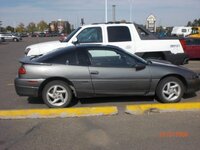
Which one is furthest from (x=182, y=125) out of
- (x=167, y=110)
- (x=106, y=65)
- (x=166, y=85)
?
(x=106, y=65)

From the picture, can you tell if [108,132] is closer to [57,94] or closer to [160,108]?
[160,108]

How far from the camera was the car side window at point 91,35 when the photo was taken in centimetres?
1148

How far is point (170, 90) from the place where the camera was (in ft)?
25.1

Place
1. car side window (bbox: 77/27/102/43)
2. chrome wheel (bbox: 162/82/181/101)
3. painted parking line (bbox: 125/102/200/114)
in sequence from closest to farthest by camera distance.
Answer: painted parking line (bbox: 125/102/200/114), chrome wheel (bbox: 162/82/181/101), car side window (bbox: 77/27/102/43)

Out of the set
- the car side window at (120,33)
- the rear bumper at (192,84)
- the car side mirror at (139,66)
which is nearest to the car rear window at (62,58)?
the car side mirror at (139,66)

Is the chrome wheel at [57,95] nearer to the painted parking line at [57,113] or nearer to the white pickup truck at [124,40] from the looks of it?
the painted parking line at [57,113]

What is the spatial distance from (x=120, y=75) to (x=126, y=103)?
75 cm

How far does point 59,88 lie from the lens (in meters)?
7.41

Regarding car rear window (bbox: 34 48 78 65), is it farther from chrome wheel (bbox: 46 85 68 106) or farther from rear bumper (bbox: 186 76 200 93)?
rear bumper (bbox: 186 76 200 93)

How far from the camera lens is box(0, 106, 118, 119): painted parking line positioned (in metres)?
6.77

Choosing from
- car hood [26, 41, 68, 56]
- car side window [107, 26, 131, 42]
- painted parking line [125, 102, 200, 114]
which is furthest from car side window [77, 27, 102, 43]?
painted parking line [125, 102, 200, 114]

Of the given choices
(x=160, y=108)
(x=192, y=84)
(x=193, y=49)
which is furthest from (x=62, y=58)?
(x=193, y=49)

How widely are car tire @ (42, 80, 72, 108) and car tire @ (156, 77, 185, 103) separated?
1996mm

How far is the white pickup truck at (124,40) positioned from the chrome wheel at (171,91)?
4.15m
